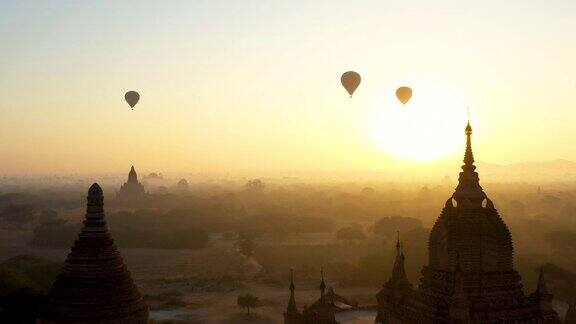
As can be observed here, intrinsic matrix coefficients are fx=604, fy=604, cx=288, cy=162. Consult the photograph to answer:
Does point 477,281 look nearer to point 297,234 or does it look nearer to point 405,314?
point 405,314

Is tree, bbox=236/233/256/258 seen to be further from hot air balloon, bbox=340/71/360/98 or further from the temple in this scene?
the temple

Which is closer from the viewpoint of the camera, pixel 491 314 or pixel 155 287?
pixel 491 314

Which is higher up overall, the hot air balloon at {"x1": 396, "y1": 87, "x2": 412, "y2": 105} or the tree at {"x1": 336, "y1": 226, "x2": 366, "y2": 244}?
the hot air balloon at {"x1": 396, "y1": 87, "x2": 412, "y2": 105}

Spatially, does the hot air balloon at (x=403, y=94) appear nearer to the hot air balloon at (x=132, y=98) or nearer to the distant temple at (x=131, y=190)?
the hot air balloon at (x=132, y=98)

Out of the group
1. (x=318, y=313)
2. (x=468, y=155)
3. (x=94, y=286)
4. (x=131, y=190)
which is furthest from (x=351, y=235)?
(x=94, y=286)

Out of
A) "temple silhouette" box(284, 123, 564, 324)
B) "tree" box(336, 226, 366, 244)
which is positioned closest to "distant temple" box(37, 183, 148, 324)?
"temple silhouette" box(284, 123, 564, 324)

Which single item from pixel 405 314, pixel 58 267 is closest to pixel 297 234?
pixel 58 267
